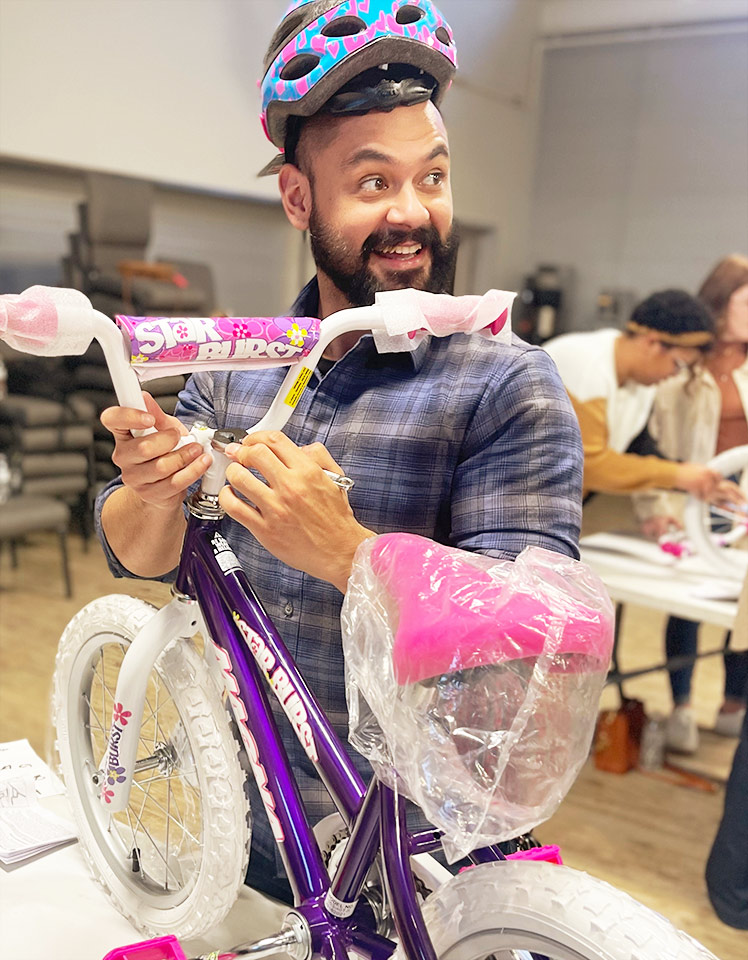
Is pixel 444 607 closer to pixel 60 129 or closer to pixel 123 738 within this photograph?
pixel 123 738

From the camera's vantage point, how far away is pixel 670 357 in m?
2.38

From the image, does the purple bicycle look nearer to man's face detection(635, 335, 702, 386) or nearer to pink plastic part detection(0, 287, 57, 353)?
pink plastic part detection(0, 287, 57, 353)

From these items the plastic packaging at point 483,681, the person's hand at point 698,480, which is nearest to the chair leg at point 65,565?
the plastic packaging at point 483,681

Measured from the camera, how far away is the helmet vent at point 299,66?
2.59 ft

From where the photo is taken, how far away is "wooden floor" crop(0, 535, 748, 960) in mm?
1289

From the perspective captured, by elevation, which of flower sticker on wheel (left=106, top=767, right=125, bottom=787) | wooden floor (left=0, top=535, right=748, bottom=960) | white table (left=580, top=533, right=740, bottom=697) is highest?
flower sticker on wheel (left=106, top=767, right=125, bottom=787)

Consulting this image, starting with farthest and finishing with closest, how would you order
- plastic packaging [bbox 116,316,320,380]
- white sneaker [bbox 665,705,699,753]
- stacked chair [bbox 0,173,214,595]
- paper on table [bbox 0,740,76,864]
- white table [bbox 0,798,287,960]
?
white sneaker [bbox 665,705,699,753], stacked chair [bbox 0,173,214,595], paper on table [bbox 0,740,76,864], white table [bbox 0,798,287,960], plastic packaging [bbox 116,316,320,380]

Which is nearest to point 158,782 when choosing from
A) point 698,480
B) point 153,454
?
point 153,454

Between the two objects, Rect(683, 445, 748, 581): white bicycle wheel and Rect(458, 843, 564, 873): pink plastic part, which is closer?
Rect(458, 843, 564, 873): pink plastic part

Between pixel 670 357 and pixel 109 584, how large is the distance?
5.88ft

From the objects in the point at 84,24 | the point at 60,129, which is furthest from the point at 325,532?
the point at 60,129

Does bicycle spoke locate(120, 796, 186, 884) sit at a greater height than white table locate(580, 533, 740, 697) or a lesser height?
greater

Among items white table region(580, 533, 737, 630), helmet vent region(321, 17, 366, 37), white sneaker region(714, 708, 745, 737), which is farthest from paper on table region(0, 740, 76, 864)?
white sneaker region(714, 708, 745, 737)

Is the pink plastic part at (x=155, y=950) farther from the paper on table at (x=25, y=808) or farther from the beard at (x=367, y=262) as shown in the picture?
the beard at (x=367, y=262)
